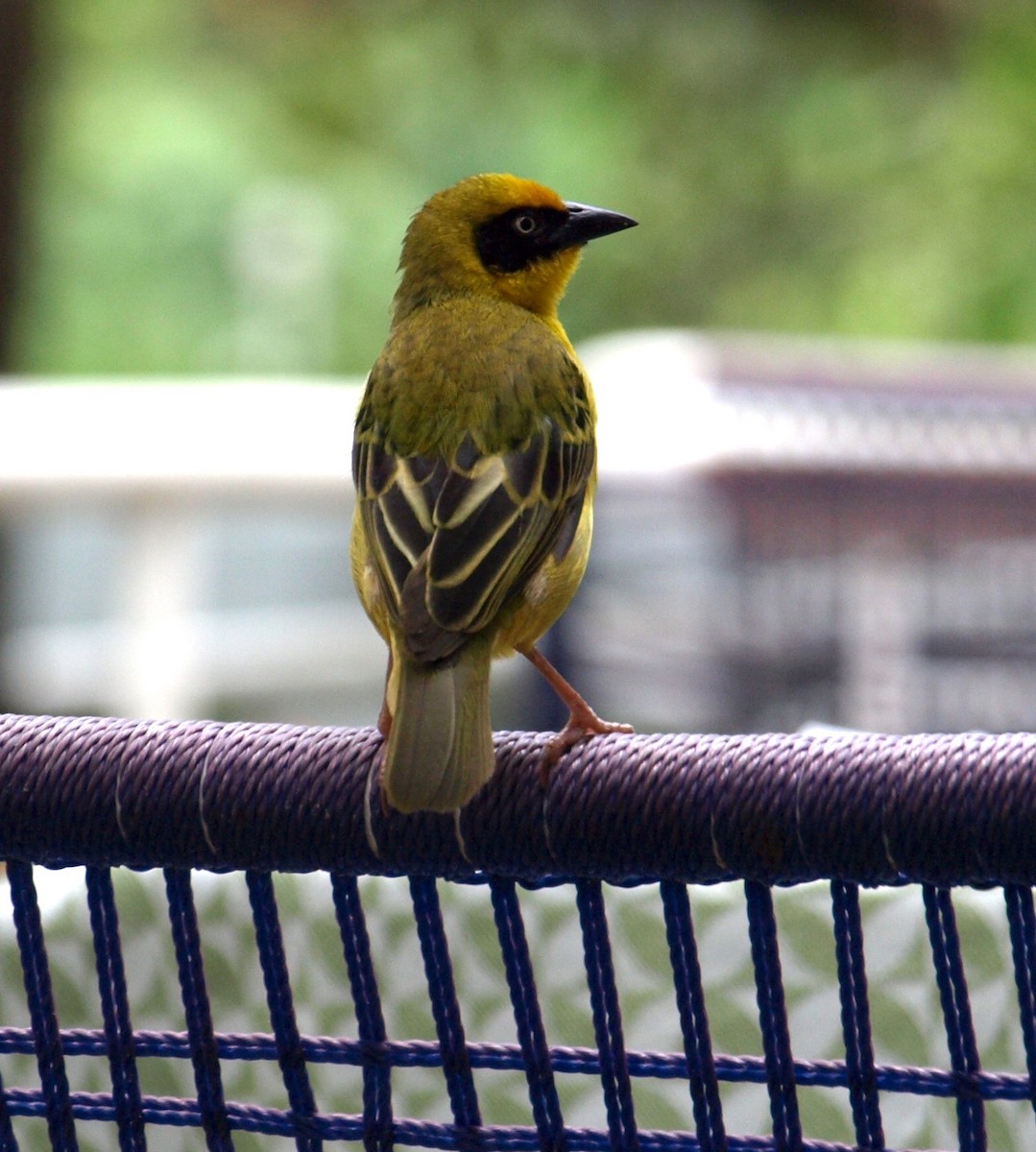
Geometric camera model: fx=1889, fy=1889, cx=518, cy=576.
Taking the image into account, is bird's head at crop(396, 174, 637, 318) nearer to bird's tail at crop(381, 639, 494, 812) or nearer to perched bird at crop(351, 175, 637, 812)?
perched bird at crop(351, 175, 637, 812)

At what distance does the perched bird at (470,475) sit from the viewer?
182cm

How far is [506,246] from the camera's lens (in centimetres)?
309

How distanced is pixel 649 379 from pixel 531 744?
405cm

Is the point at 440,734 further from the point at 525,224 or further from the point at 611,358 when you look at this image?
the point at 611,358

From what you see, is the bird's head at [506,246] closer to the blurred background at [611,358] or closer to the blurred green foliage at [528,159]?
the blurred background at [611,358]

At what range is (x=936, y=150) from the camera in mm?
13484

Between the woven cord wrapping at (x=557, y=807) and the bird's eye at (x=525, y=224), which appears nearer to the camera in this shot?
the woven cord wrapping at (x=557, y=807)

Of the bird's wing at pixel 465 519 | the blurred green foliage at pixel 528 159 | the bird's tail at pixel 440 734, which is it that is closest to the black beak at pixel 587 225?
the bird's wing at pixel 465 519

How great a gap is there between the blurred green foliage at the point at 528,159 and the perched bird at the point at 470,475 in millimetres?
4864

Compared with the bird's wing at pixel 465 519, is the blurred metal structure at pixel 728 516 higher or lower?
lower

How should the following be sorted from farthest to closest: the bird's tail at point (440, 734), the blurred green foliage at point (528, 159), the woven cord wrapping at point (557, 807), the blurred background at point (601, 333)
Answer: the blurred green foliage at point (528, 159) → the blurred background at point (601, 333) → the bird's tail at point (440, 734) → the woven cord wrapping at point (557, 807)

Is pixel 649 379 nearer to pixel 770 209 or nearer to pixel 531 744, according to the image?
pixel 531 744

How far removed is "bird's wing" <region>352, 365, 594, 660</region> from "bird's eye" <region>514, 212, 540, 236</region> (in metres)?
0.65

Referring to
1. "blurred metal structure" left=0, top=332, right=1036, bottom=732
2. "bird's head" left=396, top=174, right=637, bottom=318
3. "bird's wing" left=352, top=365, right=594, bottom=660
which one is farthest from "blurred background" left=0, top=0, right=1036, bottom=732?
"bird's wing" left=352, top=365, right=594, bottom=660
